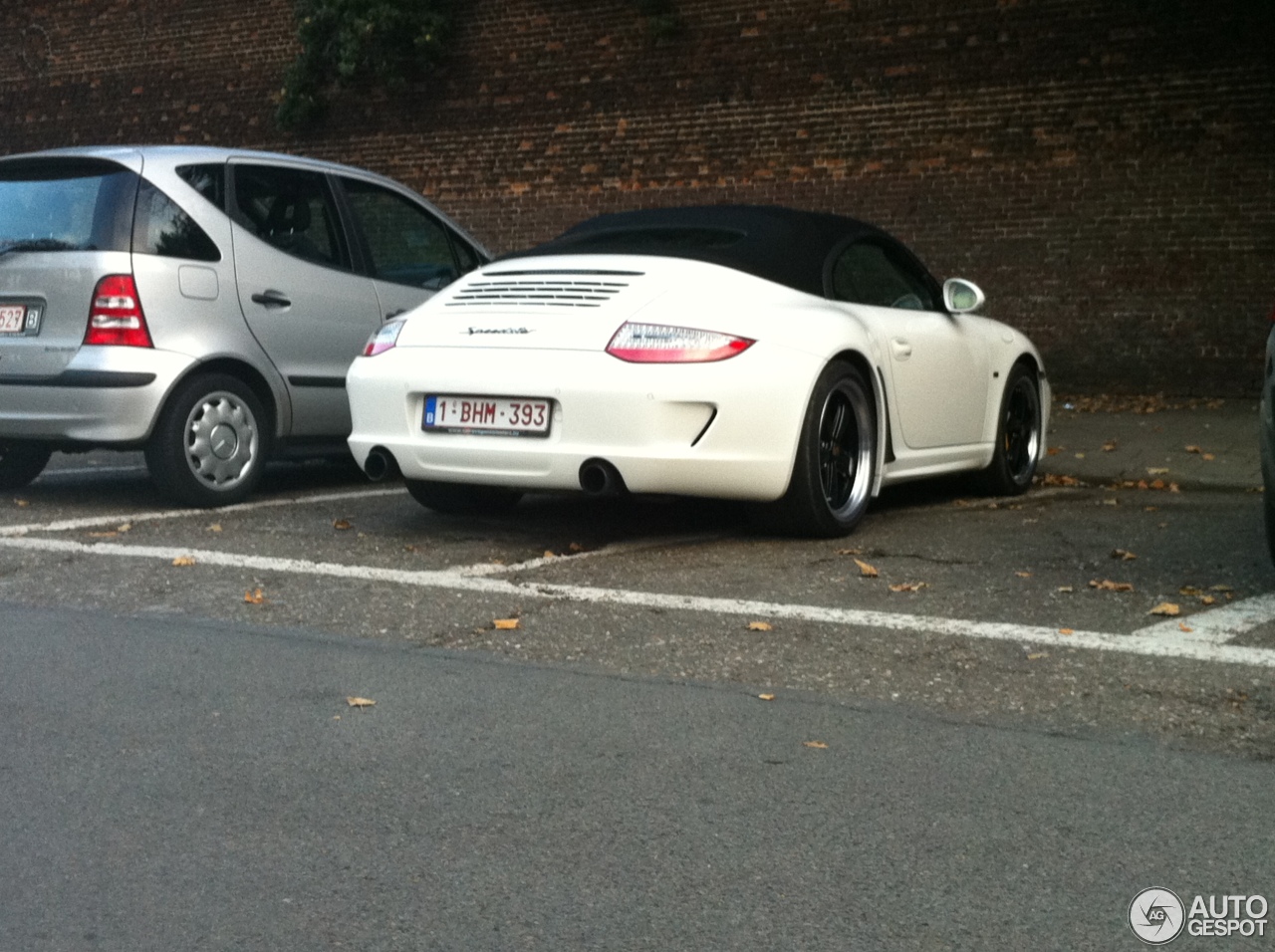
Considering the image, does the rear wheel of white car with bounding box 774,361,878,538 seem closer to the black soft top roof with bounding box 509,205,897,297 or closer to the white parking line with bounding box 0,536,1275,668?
the black soft top roof with bounding box 509,205,897,297

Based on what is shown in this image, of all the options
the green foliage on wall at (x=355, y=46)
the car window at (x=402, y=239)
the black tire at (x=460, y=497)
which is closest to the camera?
the black tire at (x=460, y=497)

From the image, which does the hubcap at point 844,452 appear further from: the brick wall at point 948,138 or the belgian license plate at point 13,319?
the brick wall at point 948,138

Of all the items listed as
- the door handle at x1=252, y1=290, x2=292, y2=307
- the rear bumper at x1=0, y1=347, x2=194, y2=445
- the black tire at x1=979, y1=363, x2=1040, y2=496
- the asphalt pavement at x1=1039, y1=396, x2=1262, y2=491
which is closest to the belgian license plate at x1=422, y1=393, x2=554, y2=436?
the rear bumper at x1=0, y1=347, x2=194, y2=445

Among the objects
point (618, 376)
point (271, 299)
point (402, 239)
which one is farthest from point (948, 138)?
point (618, 376)

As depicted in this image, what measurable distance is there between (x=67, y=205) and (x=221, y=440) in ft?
4.28

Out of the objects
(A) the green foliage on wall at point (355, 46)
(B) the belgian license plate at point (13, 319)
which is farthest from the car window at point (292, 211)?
(A) the green foliage on wall at point (355, 46)

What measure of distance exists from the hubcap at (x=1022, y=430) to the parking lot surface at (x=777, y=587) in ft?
0.64

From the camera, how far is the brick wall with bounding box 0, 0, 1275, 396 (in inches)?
581

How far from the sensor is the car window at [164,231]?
8.22 m

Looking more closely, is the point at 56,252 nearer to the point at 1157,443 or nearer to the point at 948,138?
the point at 1157,443

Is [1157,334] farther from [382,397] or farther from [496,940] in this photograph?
[496,940]

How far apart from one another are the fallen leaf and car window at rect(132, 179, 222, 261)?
4.48 metres

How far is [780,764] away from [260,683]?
1.57 m

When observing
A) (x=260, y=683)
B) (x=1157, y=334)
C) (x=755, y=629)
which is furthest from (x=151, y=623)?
(x=1157, y=334)
